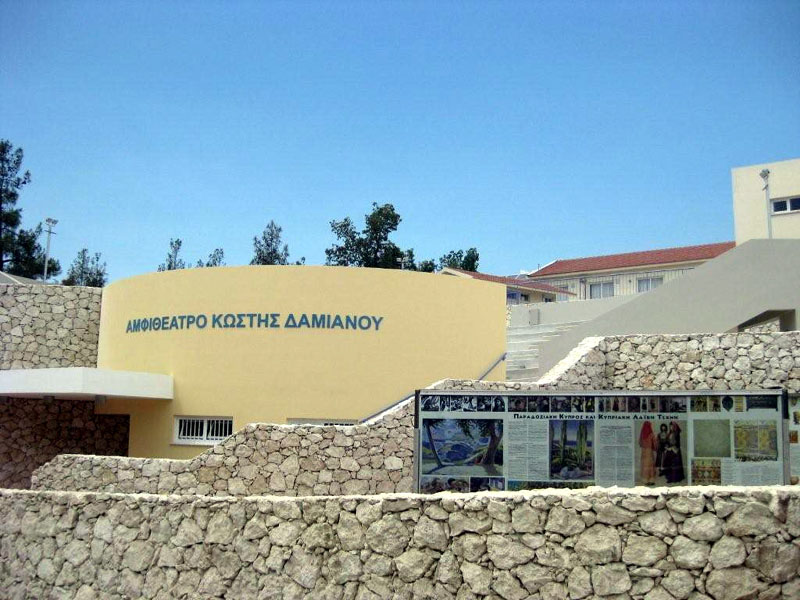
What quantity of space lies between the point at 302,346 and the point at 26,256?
111ft

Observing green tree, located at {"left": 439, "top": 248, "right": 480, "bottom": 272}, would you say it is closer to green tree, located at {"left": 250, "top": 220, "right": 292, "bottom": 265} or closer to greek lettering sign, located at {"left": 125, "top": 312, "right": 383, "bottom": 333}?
green tree, located at {"left": 250, "top": 220, "right": 292, "bottom": 265}

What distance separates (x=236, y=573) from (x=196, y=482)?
6602mm

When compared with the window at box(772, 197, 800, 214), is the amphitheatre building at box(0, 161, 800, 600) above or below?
below

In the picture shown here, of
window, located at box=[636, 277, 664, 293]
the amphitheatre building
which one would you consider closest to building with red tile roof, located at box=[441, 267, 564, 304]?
window, located at box=[636, 277, 664, 293]

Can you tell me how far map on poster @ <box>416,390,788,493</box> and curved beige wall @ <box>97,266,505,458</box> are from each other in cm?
835

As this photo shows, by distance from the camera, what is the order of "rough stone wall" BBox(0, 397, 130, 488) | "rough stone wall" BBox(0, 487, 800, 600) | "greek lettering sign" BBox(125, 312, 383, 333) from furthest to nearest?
"rough stone wall" BBox(0, 397, 130, 488) → "greek lettering sign" BBox(125, 312, 383, 333) → "rough stone wall" BBox(0, 487, 800, 600)

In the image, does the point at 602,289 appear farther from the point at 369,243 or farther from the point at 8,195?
the point at 8,195

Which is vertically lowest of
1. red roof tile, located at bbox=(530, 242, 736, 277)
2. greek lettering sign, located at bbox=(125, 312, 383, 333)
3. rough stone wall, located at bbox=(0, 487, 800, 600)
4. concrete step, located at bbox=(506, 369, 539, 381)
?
rough stone wall, located at bbox=(0, 487, 800, 600)

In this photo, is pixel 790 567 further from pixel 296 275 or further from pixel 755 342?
pixel 296 275

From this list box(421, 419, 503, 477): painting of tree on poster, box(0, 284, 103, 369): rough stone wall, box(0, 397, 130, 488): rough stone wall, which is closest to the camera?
box(421, 419, 503, 477): painting of tree on poster

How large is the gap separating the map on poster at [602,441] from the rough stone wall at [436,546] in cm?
210

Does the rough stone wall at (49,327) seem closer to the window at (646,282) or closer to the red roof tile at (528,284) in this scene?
the red roof tile at (528,284)

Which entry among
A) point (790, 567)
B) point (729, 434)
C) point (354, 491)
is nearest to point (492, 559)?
point (790, 567)

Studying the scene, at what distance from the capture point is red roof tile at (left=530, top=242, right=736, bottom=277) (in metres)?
43.8
